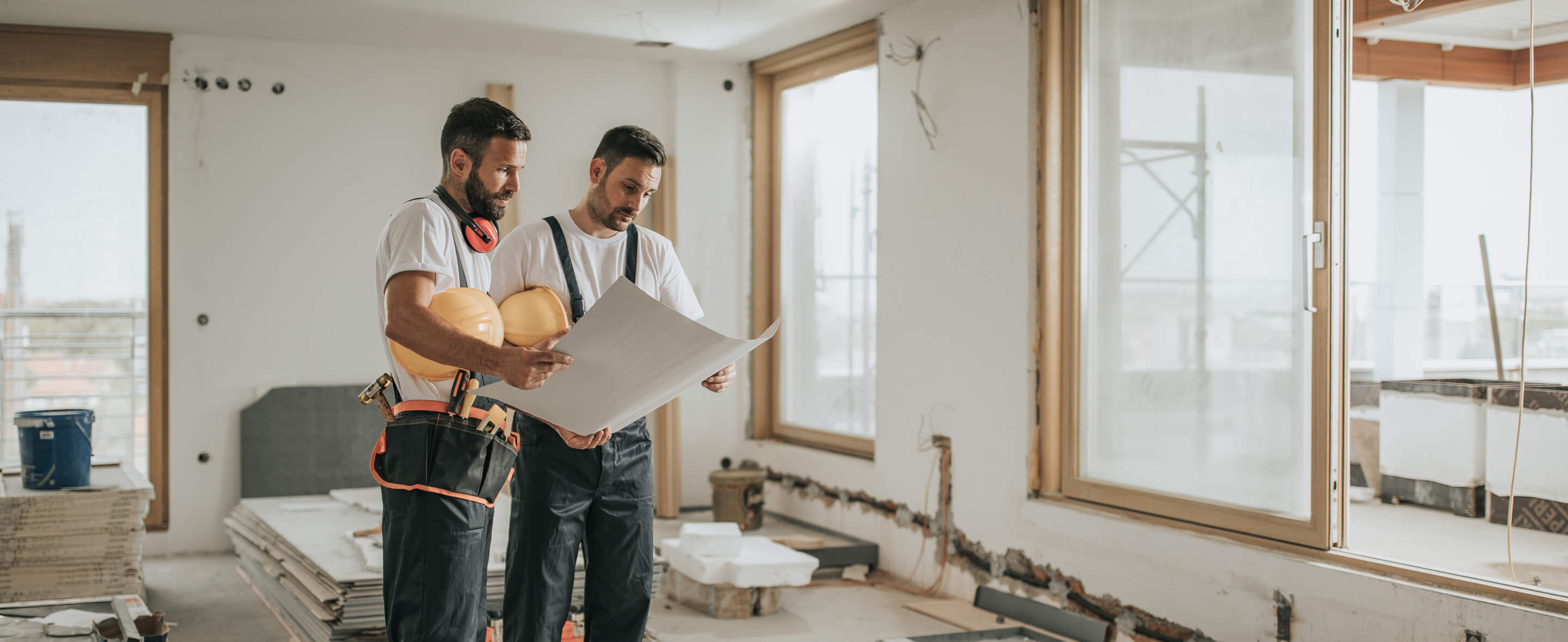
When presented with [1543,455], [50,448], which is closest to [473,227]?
[1543,455]

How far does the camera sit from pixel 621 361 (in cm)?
179

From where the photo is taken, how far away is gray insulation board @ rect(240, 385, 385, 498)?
5.15 m

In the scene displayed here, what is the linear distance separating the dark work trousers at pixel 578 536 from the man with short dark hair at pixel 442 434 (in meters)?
0.27

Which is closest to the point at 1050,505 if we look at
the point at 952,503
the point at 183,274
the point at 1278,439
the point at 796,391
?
the point at 952,503

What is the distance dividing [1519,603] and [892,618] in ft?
6.62

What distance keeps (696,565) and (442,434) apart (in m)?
2.23

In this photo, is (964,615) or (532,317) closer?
(532,317)

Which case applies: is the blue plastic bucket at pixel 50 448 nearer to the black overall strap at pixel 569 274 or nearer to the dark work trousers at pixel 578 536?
the dark work trousers at pixel 578 536

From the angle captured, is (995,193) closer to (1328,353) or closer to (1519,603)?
(1328,353)

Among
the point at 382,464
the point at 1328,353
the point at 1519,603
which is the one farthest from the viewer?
the point at 1328,353

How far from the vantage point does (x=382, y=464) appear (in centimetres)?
184

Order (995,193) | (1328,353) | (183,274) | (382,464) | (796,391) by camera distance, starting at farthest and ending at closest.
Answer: (796,391) < (183,274) < (995,193) < (1328,353) < (382,464)

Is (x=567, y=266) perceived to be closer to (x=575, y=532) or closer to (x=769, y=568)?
(x=575, y=532)

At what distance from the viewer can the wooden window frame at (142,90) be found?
4.92 m
